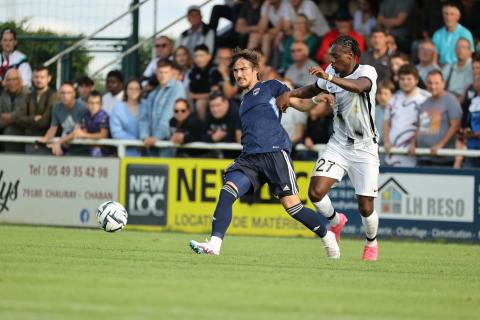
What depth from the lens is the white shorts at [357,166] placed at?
13.3 meters

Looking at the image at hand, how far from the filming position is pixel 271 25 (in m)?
22.2

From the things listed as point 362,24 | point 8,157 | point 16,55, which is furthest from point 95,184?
point 362,24

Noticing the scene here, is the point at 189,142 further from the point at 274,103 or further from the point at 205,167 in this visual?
the point at 274,103

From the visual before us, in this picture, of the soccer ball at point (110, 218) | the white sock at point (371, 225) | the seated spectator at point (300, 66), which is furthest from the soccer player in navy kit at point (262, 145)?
the seated spectator at point (300, 66)

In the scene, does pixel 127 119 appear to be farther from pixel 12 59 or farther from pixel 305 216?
pixel 305 216

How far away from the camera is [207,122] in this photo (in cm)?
1966

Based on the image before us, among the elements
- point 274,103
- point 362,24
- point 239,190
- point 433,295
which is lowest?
point 433,295

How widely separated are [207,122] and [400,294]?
34.1ft

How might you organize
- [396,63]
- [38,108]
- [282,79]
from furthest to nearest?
[38,108] < [282,79] < [396,63]

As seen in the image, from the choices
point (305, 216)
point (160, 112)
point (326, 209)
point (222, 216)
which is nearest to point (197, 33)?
point (160, 112)

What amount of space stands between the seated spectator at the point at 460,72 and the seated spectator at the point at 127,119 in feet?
17.9

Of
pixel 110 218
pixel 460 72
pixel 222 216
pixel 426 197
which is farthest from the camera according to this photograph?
pixel 460 72

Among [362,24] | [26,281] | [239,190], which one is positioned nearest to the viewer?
[26,281]

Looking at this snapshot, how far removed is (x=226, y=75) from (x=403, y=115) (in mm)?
3815
